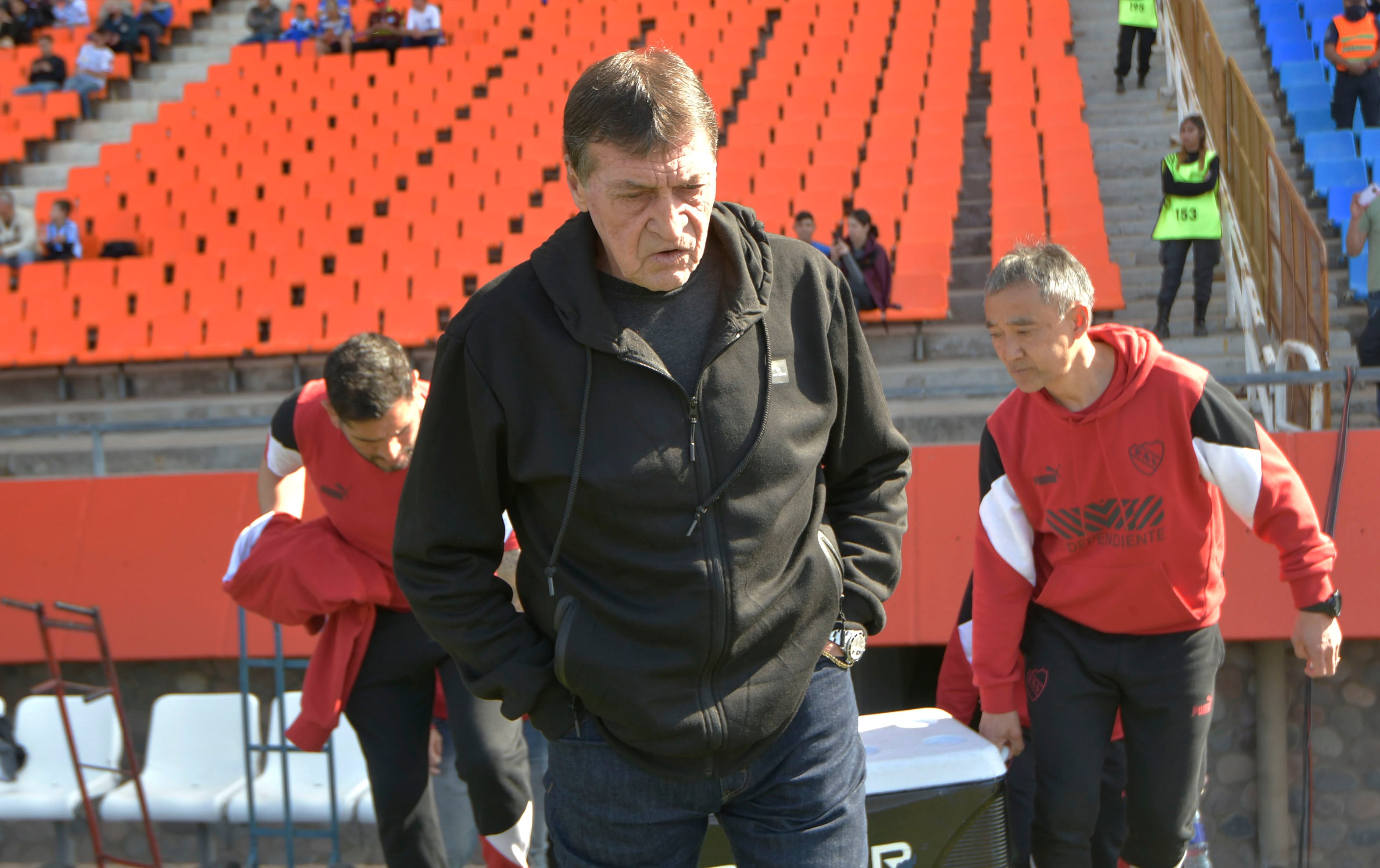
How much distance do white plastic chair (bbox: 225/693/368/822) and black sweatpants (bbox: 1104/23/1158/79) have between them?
32.3 ft

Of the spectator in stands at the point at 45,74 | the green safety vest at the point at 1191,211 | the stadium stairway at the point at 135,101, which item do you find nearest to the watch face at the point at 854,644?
the green safety vest at the point at 1191,211

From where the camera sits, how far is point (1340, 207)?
26.4ft

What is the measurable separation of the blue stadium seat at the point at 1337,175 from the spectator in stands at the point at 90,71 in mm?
13663

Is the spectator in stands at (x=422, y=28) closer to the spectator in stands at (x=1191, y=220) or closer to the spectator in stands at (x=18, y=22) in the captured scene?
the spectator in stands at (x=18, y=22)

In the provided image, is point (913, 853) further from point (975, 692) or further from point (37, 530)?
point (37, 530)

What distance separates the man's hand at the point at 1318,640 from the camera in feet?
8.52

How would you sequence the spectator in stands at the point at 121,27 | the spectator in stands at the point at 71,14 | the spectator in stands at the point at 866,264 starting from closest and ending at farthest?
the spectator in stands at the point at 866,264 < the spectator in stands at the point at 121,27 < the spectator in stands at the point at 71,14

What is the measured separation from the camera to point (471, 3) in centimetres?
1550

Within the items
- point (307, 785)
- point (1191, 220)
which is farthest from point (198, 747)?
point (1191, 220)

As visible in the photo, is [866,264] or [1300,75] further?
[1300,75]

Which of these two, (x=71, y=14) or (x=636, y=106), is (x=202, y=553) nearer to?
(x=636, y=106)

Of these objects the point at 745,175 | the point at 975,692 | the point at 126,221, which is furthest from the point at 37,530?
the point at 126,221

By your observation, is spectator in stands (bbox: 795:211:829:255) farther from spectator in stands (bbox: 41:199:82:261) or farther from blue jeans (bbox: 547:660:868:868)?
spectator in stands (bbox: 41:199:82:261)

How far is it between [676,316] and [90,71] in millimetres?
15259
